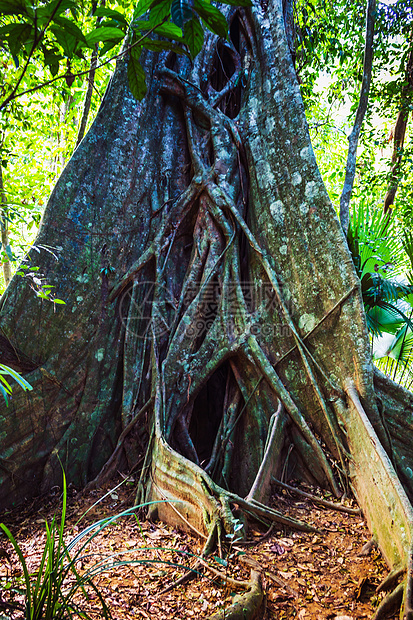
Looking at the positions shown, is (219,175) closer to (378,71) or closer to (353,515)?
(353,515)

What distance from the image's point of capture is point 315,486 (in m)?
2.95

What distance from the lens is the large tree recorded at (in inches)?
116

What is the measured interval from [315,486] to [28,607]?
215cm

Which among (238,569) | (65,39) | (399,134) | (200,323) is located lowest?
(238,569)

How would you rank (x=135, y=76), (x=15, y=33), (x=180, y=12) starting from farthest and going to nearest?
1. (x=135, y=76)
2. (x=15, y=33)
3. (x=180, y=12)

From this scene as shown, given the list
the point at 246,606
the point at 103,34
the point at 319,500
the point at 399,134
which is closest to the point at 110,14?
the point at 103,34

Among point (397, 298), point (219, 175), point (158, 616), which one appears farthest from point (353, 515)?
point (219, 175)

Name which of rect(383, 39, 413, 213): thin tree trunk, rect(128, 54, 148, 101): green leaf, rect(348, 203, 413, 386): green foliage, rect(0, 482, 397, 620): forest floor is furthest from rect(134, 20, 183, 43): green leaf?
rect(383, 39, 413, 213): thin tree trunk

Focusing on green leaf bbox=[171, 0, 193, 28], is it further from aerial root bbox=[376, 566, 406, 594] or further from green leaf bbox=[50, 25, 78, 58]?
aerial root bbox=[376, 566, 406, 594]

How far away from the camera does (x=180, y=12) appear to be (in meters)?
0.93

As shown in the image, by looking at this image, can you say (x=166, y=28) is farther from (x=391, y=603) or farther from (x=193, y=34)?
(x=391, y=603)

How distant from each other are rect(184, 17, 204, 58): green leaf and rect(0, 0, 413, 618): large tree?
6.01 feet

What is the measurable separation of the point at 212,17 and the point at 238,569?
87.8 inches

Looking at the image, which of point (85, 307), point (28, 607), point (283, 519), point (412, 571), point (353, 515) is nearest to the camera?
point (28, 607)
